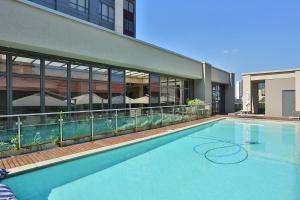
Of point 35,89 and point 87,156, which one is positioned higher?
point 35,89

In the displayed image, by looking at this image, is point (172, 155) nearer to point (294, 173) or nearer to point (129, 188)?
point (129, 188)

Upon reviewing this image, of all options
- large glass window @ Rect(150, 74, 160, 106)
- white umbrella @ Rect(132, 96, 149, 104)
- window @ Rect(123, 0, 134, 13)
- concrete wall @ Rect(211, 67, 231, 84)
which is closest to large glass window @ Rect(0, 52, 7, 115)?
white umbrella @ Rect(132, 96, 149, 104)

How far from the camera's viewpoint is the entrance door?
21.5m

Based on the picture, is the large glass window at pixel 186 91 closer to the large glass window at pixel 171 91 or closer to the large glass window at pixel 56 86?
the large glass window at pixel 171 91

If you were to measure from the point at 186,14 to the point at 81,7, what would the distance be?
1006 centimetres

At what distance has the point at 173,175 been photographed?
671 cm

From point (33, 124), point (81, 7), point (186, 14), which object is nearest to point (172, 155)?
point (33, 124)

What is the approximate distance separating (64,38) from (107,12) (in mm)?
17452

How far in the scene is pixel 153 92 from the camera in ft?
57.9

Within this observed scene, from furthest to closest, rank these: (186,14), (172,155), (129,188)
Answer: (186,14), (172,155), (129,188)

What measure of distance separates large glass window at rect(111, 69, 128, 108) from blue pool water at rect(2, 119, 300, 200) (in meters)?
4.73

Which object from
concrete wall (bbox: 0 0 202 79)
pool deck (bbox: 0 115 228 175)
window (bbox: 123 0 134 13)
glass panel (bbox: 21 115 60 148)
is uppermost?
window (bbox: 123 0 134 13)

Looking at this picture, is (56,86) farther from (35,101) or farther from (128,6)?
Answer: (128,6)

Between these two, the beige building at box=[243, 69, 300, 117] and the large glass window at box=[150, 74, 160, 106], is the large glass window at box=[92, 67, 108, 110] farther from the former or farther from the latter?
the beige building at box=[243, 69, 300, 117]
